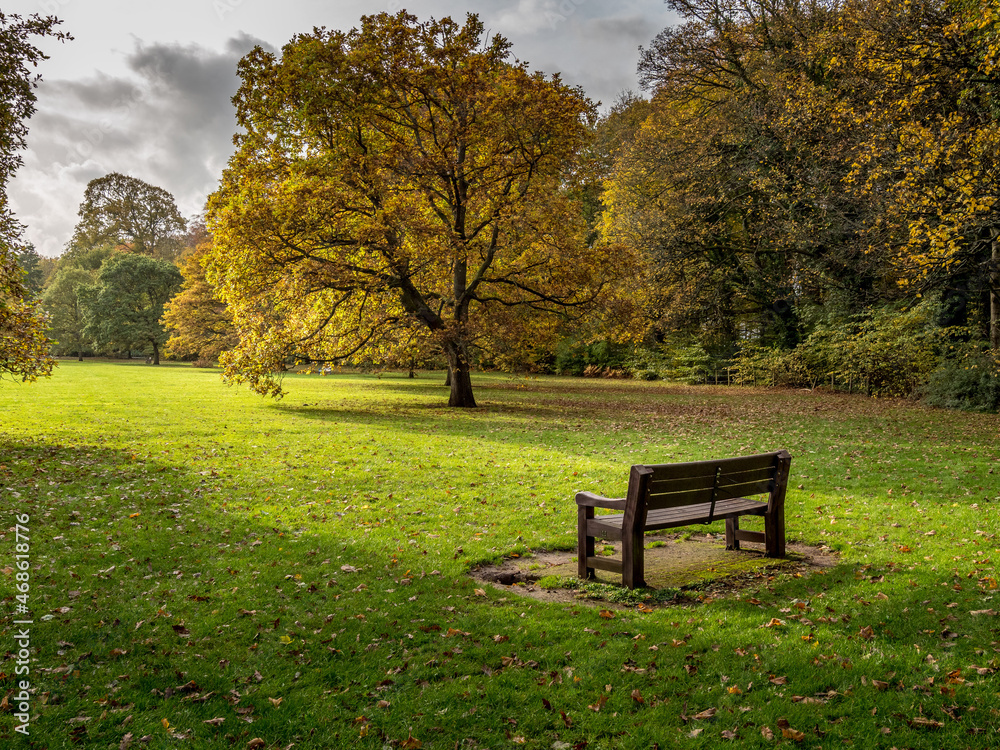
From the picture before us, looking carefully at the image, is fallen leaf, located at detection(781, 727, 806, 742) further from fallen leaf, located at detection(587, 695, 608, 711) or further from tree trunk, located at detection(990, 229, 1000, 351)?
tree trunk, located at detection(990, 229, 1000, 351)

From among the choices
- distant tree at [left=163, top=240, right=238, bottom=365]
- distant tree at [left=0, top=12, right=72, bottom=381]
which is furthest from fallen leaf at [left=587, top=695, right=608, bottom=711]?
distant tree at [left=163, top=240, right=238, bottom=365]

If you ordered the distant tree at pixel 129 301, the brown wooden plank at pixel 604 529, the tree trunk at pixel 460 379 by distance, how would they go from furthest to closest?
the distant tree at pixel 129 301
the tree trunk at pixel 460 379
the brown wooden plank at pixel 604 529

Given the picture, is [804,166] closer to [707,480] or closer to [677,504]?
[707,480]

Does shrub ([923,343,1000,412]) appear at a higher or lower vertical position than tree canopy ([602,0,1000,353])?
lower

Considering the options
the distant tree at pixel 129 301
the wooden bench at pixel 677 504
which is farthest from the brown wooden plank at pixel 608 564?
the distant tree at pixel 129 301

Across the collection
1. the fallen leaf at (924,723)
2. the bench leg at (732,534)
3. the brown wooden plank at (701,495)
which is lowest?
the fallen leaf at (924,723)

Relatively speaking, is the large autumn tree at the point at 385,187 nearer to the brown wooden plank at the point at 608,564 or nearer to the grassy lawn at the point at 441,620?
the grassy lawn at the point at 441,620

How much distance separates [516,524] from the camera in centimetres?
769

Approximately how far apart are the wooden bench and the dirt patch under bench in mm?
231

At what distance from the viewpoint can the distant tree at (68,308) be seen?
6106cm

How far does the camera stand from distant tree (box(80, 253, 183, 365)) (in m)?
55.0

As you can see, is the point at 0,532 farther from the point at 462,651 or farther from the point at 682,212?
the point at 682,212

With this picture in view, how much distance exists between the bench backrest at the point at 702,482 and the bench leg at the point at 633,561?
0.62 ft

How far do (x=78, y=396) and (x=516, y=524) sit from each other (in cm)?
1954
